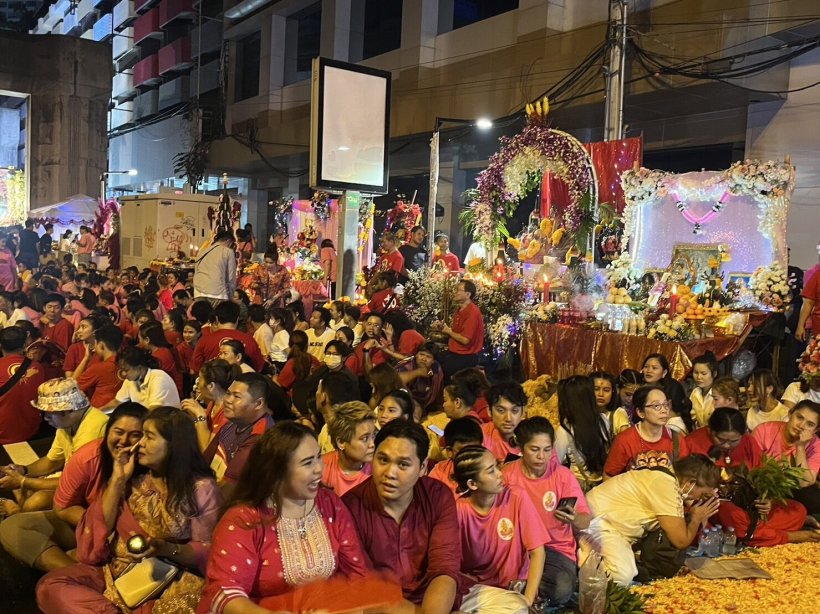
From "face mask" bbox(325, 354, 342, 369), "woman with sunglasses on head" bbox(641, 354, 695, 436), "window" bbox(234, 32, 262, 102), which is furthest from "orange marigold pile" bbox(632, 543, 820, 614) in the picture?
"window" bbox(234, 32, 262, 102)

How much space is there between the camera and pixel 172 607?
10.0 ft

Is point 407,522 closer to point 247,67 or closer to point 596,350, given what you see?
point 596,350

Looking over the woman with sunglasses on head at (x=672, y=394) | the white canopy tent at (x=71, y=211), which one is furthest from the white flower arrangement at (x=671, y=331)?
the white canopy tent at (x=71, y=211)

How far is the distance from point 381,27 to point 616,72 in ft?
36.7

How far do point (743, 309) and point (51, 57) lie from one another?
24.0 metres

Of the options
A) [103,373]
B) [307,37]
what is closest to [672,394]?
[103,373]

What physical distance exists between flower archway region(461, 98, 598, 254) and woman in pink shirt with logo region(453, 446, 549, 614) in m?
7.95

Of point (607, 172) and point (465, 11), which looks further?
point (465, 11)

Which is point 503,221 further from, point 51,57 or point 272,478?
point 51,57

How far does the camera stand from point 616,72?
11.0 meters

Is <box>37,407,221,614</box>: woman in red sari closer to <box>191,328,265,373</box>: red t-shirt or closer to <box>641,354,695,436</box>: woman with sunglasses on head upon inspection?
<box>641,354,695,436</box>: woman with sunglasses on head

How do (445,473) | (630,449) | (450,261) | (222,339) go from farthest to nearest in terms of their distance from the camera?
(450,261), (222,339), (630,449), (445,473)

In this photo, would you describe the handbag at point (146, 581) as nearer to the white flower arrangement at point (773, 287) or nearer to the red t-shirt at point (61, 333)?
the red t-shirt at point (61, 333)

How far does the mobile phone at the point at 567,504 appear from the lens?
12.2 feet
